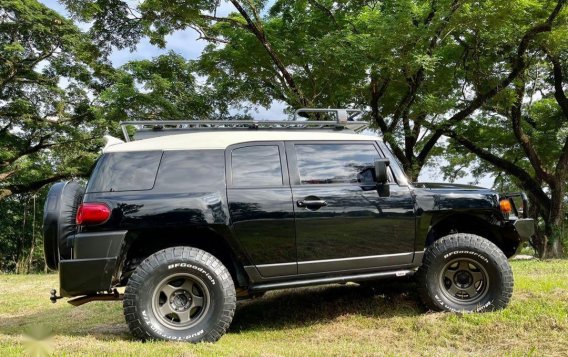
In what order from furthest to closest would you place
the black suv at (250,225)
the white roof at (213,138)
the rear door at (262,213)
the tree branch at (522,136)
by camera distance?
the tree branch at (522,136) < the white roof at (213,138) < the rear door at (262,213) < the black suv at (250,225)

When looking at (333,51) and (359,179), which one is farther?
(333,51)

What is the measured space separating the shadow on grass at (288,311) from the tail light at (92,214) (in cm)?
119

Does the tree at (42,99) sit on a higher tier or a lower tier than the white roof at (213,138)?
higher

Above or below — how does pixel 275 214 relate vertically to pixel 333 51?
below

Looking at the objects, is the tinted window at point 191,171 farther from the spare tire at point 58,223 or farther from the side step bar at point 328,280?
the side step bar at point 328,280

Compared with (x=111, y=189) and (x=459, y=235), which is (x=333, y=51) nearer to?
(x=459, y=235)

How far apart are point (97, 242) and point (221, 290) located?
122cm

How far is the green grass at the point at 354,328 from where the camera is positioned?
4145 mm

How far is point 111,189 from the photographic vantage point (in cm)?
457

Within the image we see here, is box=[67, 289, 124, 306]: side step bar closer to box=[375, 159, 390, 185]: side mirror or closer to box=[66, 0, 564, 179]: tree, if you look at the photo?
box=[375, 159, 390, 185]: side mirror

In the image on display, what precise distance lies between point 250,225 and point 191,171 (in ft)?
2.69

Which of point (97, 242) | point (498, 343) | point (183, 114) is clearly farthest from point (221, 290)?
point (183, 114)

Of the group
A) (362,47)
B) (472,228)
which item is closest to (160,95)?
(362,47)

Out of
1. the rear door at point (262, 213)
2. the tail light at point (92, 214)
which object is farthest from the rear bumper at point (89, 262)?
the rear door at point (262, 213)
